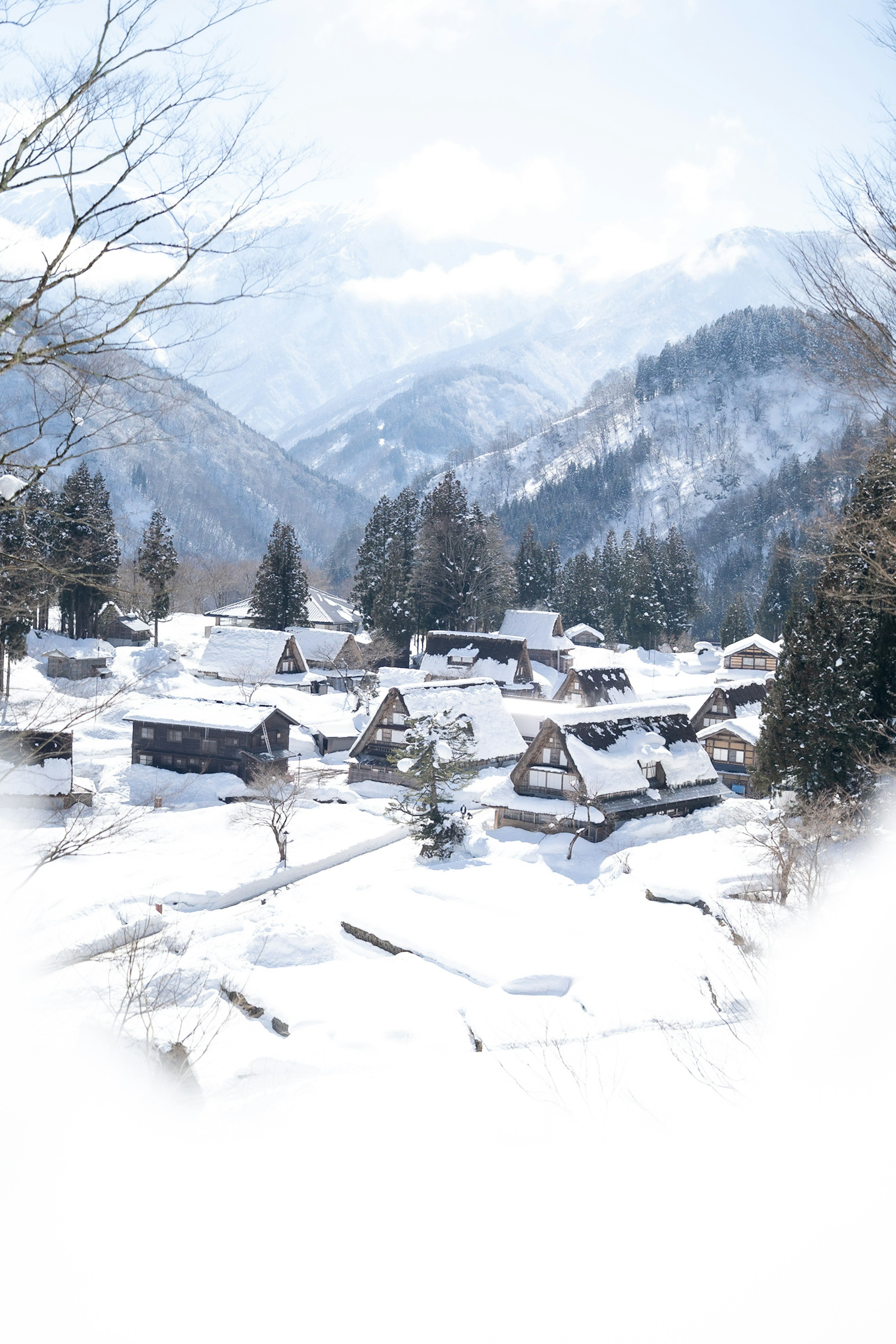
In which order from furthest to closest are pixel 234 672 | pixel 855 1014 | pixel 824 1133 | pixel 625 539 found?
pixel 625 539, pixel 234 672, pixel 855 1014, pixel 824 1133

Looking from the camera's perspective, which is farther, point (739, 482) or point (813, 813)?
point (739, 482)

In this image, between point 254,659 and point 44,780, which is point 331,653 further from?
point 44,780

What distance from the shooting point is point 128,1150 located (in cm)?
531

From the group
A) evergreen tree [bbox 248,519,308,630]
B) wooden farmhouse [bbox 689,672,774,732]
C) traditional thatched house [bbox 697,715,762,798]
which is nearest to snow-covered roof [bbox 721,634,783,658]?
wooden farmhouse [bbox 689,672,774,732]

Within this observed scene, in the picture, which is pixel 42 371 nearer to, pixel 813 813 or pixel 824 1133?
pixel 824 1133

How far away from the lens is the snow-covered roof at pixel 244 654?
128ft

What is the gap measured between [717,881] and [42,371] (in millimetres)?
15165

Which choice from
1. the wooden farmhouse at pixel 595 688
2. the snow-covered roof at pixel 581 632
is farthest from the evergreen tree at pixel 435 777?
the snow-covered roof at pixel 581 632

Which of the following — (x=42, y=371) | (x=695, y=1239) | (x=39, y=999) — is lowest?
(x=39, y=999)

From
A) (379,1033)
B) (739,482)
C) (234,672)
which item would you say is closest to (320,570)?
(234,672)

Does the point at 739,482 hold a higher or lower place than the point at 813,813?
higher

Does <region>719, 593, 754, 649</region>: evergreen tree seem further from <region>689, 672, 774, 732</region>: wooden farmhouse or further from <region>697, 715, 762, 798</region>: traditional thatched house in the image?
<region>697, 715, 762, 798</region>: traditional thatched house

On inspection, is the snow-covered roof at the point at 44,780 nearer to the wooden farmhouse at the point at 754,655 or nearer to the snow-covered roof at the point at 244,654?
the snow-covered roof at the point at 244,654

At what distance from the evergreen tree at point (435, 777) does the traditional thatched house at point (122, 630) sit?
28939 mm
